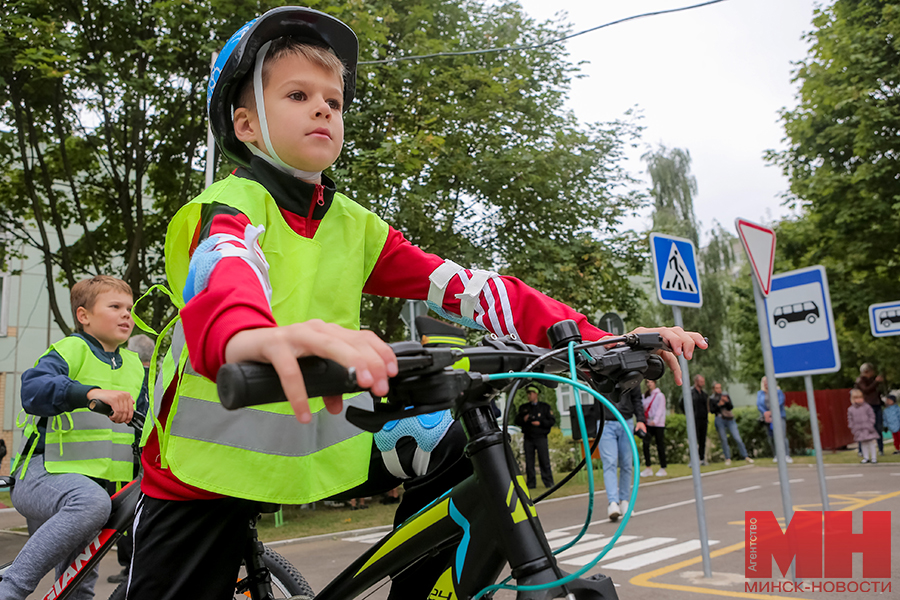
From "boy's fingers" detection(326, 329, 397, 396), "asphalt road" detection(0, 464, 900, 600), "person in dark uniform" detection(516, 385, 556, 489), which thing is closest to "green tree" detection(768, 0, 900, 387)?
"asphalt road" detection(0, 464, 900, 600)

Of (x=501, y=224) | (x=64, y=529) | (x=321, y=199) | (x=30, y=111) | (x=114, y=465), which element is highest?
(x=30, y=111)

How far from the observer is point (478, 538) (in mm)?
1492

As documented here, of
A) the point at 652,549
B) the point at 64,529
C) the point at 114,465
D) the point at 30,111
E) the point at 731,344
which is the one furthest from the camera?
the point at 731,344

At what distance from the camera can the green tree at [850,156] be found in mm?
19016

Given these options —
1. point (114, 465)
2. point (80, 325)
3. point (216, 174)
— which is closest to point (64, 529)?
point (114, 465)

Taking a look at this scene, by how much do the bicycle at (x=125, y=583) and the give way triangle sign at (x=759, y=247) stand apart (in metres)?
4.23

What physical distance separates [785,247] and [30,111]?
68.6ft

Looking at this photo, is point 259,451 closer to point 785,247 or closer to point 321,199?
point 321,199

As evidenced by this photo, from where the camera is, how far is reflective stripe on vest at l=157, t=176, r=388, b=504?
1624mm

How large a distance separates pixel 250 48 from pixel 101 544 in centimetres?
249

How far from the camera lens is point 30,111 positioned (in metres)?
11.0

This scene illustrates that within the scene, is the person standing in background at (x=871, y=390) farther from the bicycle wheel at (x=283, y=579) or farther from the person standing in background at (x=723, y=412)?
the bicycle wheel at (x=283, y=579)

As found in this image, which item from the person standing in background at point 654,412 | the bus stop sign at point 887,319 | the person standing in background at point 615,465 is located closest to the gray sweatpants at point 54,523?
the person standing in background at point 615,465

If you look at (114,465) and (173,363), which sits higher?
(173,363)
